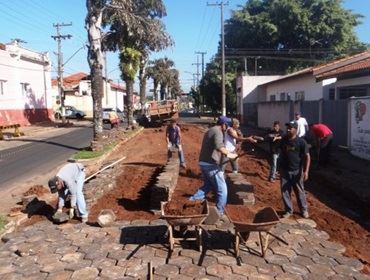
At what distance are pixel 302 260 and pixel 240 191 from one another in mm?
3126

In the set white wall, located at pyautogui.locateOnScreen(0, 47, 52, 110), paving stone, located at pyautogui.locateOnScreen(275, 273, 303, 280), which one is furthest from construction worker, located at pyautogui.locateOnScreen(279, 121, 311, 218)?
white wall, located at pyautogui.locateOnScreen(0, 47, 52, 110)

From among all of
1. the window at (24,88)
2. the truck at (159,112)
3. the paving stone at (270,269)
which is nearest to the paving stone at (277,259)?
the paving stone at (270,269)

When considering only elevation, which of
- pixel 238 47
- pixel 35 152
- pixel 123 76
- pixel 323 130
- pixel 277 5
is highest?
pixel 277 5

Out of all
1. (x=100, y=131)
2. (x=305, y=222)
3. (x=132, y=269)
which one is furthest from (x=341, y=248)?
(x=100, y=131)

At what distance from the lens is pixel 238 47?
56.7 m

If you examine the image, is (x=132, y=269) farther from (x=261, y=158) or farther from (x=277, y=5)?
(x=277, y=5)

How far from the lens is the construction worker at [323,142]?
14625mm

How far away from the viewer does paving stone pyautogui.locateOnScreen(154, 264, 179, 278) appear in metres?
6.38

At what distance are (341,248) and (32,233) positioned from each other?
204 inches

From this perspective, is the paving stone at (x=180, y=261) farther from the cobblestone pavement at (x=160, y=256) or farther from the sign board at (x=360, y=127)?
the sign board at (x=360, y=127)

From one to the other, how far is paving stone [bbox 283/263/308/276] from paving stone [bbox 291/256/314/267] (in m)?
0.11

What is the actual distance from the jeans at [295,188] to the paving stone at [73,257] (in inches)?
155

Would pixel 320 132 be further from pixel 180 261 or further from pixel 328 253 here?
pixel 180 261

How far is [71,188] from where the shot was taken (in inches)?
357
